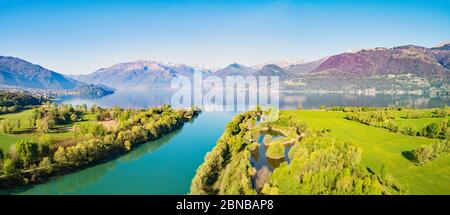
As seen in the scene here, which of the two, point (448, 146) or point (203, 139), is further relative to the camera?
point (203, 139)

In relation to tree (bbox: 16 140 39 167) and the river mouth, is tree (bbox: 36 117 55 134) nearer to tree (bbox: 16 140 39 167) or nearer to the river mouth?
tree (bbox: 16 140 39 167)

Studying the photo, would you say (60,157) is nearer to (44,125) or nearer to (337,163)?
(44,125)

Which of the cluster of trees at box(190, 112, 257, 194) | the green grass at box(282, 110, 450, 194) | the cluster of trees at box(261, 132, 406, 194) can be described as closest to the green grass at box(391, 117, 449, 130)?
the green grass at box(282, 110, 450, 194)

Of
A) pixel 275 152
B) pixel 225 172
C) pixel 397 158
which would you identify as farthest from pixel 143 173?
pixel 397 158

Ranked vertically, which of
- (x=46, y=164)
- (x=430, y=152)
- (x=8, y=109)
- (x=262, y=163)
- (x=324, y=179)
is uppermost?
(x=8, y=109)

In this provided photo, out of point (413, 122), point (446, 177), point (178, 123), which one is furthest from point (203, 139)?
point (413, 122)
